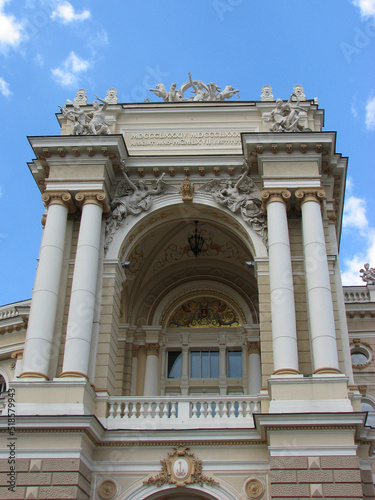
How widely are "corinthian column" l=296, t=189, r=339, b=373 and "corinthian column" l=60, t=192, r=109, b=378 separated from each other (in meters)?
6.16

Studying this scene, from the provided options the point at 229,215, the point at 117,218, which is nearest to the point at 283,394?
the point at 229,215

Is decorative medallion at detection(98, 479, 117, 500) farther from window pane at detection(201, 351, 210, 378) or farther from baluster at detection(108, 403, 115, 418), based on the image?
window pane at detection(201, 351, 210, 378)

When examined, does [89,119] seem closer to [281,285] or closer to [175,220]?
[175,220]

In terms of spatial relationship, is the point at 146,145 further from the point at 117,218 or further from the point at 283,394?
the point at 283,394

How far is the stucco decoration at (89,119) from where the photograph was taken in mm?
21641

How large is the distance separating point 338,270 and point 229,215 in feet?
12.7

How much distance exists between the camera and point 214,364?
24203 mm

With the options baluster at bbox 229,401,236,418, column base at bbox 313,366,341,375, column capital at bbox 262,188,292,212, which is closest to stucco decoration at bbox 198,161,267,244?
column capital at bbox 262,188,292,212

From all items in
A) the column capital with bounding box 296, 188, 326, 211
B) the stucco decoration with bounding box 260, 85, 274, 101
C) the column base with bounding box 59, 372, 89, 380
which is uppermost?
the stucco decoration with bounding box 260, 85, 274, 101

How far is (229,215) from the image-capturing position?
68.7ft

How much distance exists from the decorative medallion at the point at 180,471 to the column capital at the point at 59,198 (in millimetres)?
8156

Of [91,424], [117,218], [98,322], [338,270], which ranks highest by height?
[117,218]

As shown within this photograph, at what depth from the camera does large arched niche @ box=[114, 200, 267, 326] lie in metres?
24.1

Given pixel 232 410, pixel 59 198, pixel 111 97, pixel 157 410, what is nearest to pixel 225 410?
pixel 232 410
